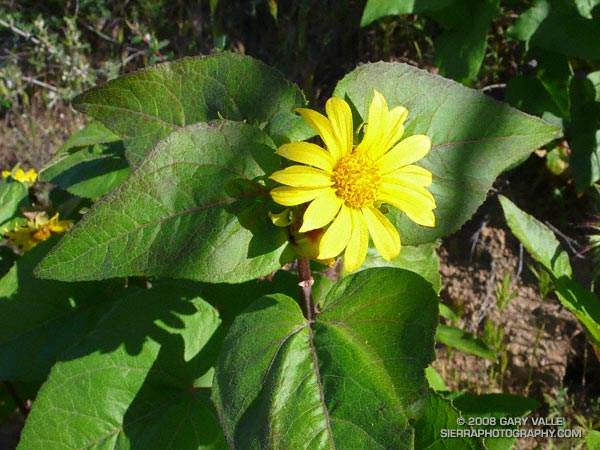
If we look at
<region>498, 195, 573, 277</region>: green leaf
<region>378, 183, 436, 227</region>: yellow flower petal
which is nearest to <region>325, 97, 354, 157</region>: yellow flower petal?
<region>378, 183, 436, 227</region>: yellow flower petal

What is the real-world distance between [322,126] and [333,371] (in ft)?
1.31

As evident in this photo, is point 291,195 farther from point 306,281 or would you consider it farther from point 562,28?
point 562,28

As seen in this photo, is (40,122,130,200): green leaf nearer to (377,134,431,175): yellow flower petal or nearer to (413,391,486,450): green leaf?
(377,134,431,175): yellow flower petal

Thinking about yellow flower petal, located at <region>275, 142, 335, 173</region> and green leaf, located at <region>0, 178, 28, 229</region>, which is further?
green leaf, located at <region>0, 178, 28, 229</region>

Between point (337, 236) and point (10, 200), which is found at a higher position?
point (337, 236)

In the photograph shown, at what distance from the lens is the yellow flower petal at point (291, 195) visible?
33.7 inches

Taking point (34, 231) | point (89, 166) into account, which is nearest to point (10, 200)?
point (34, 231)

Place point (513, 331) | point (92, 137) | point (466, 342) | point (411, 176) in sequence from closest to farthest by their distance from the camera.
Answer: point (411, 176), point (92, 137), point (466, 342), point (513, 331)

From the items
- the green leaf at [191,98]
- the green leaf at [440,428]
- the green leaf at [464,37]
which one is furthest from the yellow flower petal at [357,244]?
the green leaf at [464,37]

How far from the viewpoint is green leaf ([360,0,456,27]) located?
1.90m

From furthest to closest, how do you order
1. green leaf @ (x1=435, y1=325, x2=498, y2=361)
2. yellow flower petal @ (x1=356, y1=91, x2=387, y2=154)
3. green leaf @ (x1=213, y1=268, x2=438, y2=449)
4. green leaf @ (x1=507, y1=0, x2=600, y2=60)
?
green leaf @ (x1=507, y1=0, x2=600, y2=60) < green leaf @ (x1=435, y1=325, x2=498, y2=361) < yellow flower petal @ (x1=356, y1=91, x2=387, y2=154) < green leaf @ (x1=213, y1=268, x2=438, y2=449)

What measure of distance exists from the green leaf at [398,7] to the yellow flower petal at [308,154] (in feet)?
3.76

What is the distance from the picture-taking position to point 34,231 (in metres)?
1.69

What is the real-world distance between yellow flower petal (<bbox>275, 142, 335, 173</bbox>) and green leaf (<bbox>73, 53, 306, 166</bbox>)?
0.17 metres
